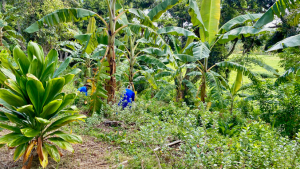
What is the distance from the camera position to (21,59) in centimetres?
Answer: 260

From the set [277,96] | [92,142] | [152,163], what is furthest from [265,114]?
[92,142]

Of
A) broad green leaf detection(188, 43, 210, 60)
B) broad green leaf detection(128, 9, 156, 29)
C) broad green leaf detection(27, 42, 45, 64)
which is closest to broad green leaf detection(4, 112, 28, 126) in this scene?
broad green leaf detection(27, 42, 45, 64)

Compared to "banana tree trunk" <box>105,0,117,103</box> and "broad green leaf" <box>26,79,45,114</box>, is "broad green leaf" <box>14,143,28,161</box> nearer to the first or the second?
"broad green leaf" <box>26,79,45,114</box>

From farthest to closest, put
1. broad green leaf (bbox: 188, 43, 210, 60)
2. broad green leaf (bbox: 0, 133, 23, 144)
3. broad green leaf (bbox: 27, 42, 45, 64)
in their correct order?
1. broad green leaf (bbox: 188, 43, 210, 60)
2. broad green leaf (bbox: 27, 42, 45, 64)
3. broad green leaf (bbox: 0, 133, 23, 144)

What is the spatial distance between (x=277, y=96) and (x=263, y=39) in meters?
5.07

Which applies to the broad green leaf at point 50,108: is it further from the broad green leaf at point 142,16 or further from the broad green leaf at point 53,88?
the broad green leaf at point 142,16

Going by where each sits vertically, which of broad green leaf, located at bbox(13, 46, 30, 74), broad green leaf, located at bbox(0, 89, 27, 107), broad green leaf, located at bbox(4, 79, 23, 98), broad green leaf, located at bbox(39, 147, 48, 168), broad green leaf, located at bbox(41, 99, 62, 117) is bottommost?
broad green leaf, located at bbox(39, 147, 48, 168)

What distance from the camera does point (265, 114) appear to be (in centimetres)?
467

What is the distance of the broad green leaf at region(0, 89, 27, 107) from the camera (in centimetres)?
225

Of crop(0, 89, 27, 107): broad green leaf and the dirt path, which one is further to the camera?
the dirt path

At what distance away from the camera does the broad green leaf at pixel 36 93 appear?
2.29 meters

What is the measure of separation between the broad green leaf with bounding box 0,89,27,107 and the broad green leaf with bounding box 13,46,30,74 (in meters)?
0.45

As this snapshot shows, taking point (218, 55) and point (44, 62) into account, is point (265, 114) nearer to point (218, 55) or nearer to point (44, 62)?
→ point (218, 55)

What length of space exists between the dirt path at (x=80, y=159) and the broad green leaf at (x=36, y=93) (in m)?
0.77
